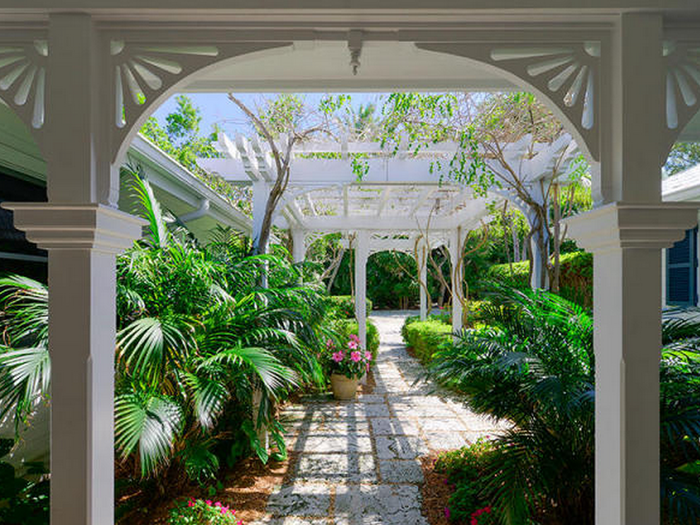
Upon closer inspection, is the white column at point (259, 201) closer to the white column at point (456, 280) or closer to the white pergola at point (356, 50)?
the white pergola at point (356, 50)

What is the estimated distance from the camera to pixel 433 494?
10.9 feet

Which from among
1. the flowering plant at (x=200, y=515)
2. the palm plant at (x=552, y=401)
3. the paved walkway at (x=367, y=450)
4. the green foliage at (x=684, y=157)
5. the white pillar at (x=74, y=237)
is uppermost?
the green foliage at (x=684, y=157)

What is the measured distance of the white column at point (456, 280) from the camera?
8.00m

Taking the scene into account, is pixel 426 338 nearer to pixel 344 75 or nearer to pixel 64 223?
pixel 344 75

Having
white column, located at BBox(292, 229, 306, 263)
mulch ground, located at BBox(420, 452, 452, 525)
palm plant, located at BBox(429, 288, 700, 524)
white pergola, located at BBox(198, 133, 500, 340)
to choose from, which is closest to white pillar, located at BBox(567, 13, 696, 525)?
palm plant, located at BBox(429, 288, 700, 524)

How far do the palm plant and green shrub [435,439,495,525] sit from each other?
0.24 meters

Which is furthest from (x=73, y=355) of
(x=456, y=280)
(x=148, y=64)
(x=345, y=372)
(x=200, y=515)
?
(x=456, y=280)

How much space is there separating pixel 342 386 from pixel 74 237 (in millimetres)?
4893

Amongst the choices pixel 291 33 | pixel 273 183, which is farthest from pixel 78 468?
pixel 273 183

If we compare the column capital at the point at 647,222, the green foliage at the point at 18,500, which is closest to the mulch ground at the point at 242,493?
the green foliage at the point at 18,500

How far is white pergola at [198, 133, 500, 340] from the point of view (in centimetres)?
514

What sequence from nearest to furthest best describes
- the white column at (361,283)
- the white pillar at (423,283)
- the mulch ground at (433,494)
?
the mulch ground at (433,494)
the white column at (361,283)
the white pillar at (423,283)

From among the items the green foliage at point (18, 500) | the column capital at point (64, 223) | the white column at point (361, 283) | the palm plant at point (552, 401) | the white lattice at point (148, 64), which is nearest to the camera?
the column capital at point (64, 223)

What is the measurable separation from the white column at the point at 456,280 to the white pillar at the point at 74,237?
6.79m
